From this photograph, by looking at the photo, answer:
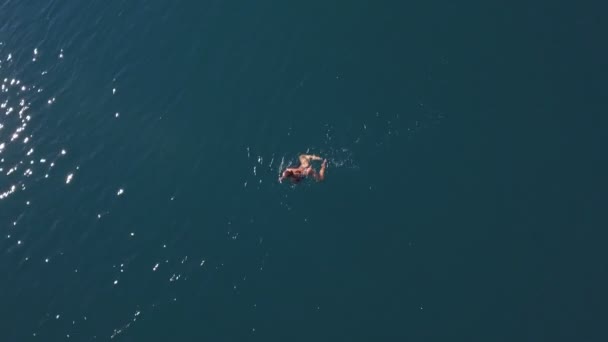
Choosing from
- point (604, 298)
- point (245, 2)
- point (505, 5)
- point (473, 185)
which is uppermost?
point (245, 2)

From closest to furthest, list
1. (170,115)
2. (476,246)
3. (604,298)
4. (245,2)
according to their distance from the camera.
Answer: (604,298)
(476,246)
(170,115)
(245,2)

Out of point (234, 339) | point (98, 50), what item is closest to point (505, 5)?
point (234, 339)

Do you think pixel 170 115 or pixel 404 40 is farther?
pixel 170 115

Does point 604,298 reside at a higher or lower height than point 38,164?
lower

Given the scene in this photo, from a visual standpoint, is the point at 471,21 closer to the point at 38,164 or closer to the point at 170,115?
the point at 170,115

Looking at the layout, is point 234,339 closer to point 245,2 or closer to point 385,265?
point 385,265

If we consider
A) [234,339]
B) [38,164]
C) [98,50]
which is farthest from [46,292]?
[98,50]

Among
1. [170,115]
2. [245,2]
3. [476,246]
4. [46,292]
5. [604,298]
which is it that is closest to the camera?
[604,298]
